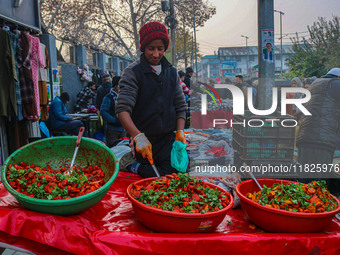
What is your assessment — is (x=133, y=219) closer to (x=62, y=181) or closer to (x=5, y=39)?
(x=62, y=181)

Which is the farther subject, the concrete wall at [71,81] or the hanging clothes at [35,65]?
the concrete wall at [71,81]

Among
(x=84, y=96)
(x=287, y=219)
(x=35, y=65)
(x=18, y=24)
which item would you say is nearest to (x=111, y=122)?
(x=35, y=65)

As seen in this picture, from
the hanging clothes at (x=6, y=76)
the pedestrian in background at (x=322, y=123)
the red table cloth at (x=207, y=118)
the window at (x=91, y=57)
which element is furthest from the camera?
the window at (x=91, y=57)

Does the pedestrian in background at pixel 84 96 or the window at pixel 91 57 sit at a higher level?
the window at pixel 91 57

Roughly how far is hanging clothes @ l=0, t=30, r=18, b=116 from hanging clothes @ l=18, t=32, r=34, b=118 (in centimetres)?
33

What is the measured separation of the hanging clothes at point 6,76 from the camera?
14.5 ft

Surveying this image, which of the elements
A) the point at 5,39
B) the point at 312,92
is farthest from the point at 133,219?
the point at 5,39

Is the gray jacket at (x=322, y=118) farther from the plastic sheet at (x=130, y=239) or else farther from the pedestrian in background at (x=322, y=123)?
the plastic sheet at (x=130, y=239)

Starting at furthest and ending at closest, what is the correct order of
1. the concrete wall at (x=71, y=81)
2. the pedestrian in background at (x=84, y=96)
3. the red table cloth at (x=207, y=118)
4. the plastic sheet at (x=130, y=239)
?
1. the concrete wall at (x=71, y=81)
2. the pedestrian in background at (x=84, y=96)
3. the red table cloth at (x=207, y=118)
4. the plastic sheet at (x=130, y=239)

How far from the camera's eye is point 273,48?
372cm

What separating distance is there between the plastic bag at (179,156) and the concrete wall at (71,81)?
10.2 m

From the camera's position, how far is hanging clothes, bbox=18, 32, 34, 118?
489cm

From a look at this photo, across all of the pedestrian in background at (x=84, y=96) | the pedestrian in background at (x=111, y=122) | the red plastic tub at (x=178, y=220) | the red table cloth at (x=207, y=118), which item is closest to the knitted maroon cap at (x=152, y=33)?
the red plastic tub at (x=178, y=220)

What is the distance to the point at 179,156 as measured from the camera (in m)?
2.62
